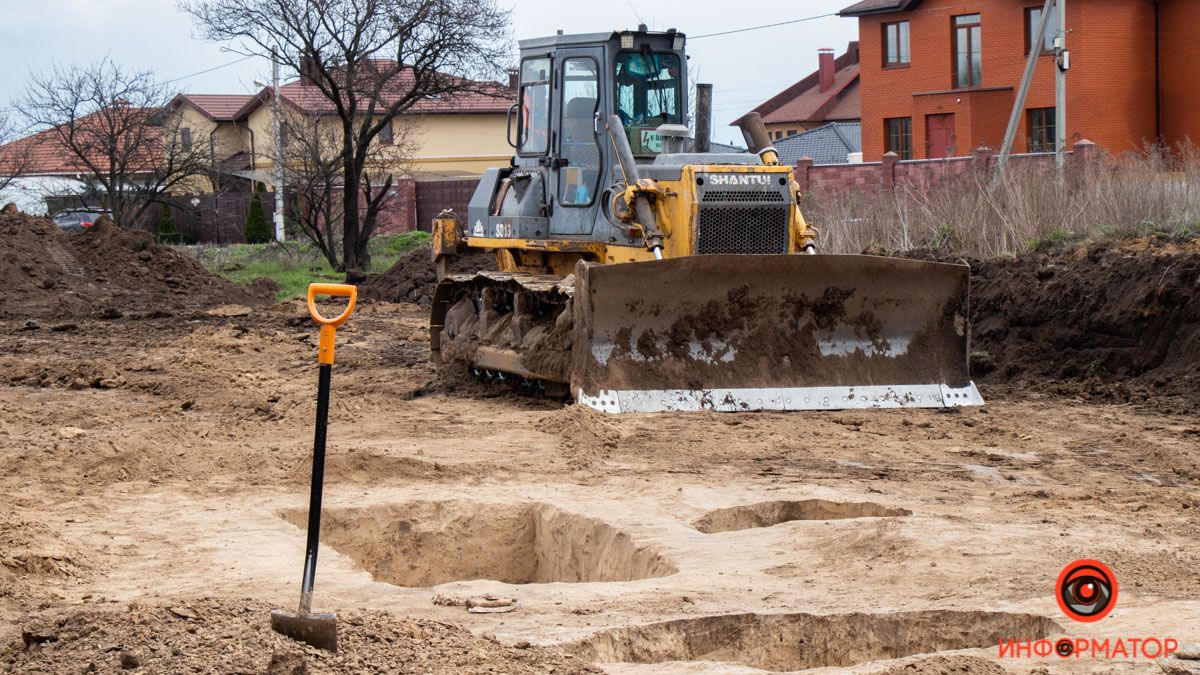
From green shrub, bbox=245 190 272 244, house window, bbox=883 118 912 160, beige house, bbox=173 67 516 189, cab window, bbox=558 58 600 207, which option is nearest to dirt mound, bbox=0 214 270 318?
cab window, bbox=558 58 600 207

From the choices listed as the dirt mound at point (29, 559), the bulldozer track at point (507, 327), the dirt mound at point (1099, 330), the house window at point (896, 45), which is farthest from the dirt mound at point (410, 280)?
the house window at point (896, 45)

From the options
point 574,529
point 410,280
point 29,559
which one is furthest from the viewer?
point 410,280

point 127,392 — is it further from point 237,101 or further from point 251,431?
point 237,101

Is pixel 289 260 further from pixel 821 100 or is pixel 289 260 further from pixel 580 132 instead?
pixel 821 100

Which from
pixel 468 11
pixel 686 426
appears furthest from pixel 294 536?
pixel 468 11

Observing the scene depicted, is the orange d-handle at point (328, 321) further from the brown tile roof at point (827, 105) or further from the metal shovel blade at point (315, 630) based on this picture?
the brown tile roof at point (827, 105)

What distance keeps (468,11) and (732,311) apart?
16.9m

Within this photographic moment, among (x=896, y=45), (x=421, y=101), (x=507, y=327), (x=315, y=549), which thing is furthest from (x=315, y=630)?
(x=896, y=45)

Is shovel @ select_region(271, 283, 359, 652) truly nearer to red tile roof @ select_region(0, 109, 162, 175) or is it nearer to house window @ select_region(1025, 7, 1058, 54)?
red tile roof @ select_region(0, 109, 162, 175)

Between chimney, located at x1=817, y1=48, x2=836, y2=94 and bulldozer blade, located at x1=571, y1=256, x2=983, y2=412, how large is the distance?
57.2 m

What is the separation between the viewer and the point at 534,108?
41.0ft

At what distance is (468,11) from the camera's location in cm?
2598

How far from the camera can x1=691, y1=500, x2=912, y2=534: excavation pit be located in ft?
23.6

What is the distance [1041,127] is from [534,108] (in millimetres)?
29337
